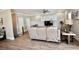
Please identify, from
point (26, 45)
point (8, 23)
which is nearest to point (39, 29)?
point (26, 45)

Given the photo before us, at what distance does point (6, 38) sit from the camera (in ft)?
6.66

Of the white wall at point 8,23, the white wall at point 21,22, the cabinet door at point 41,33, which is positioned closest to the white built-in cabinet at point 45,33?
the cabinet door at point 41,33

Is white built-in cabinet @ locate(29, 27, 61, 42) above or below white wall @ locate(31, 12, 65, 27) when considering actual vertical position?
below

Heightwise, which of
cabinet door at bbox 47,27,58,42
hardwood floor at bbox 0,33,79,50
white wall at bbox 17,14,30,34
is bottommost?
hardwood floor at bbox 0,33,79,50

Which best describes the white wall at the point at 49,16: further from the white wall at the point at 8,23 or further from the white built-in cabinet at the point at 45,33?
the white wall at the point at 8,23

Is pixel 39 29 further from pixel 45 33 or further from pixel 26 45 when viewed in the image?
pixel 26 45

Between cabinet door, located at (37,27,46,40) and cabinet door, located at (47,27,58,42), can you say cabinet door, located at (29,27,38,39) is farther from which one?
cabinet door, located at (47,27,58,42)

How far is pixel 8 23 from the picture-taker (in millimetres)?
2002

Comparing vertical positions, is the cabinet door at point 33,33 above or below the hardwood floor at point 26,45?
above

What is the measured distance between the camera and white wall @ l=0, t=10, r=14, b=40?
6.49 ft

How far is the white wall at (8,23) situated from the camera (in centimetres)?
Result: 198

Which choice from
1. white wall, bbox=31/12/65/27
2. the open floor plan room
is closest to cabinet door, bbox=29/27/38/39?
the open floor plan room
